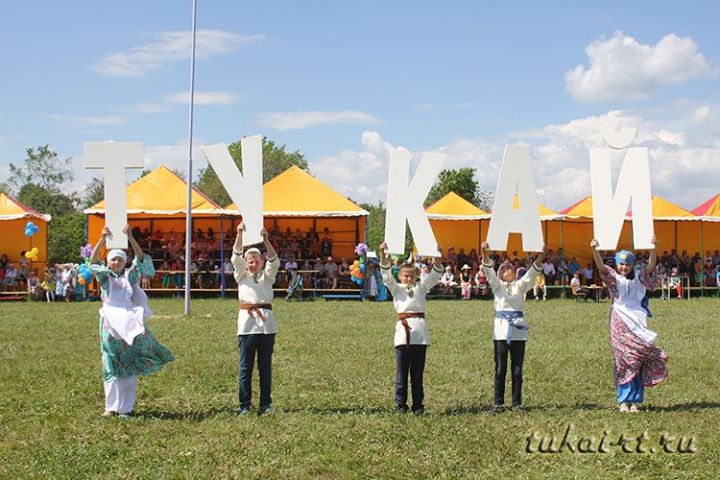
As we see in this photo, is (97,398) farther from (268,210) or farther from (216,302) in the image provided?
(268,210)

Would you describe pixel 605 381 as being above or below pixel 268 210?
below

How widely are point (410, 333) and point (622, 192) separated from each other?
2804mm

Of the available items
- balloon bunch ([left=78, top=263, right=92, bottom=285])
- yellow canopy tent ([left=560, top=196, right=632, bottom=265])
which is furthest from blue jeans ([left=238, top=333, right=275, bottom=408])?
yellow canopy tent ([left=560, top=196, right=632, bottom=265])

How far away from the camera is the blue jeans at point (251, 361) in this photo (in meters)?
8.66

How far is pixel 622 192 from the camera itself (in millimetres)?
9320

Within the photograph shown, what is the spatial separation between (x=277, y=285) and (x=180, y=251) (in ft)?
11.9

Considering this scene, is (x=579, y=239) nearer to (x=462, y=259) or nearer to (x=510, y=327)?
(x=462, y=259)

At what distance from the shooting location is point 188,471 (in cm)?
654

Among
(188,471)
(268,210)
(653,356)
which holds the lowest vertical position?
(188,471)

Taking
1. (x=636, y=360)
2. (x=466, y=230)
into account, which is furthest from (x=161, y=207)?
(x=636, y=360)

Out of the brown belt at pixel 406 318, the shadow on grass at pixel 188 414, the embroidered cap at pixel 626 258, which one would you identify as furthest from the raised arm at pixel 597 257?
the shadow on grass at pixel 188 414

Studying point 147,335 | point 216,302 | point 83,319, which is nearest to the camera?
point 147,335

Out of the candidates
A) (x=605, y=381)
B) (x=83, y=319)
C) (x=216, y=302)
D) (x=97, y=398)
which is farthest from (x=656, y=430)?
(x=216, y=302)

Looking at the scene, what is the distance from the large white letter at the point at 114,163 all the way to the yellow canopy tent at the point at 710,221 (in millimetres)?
25026
